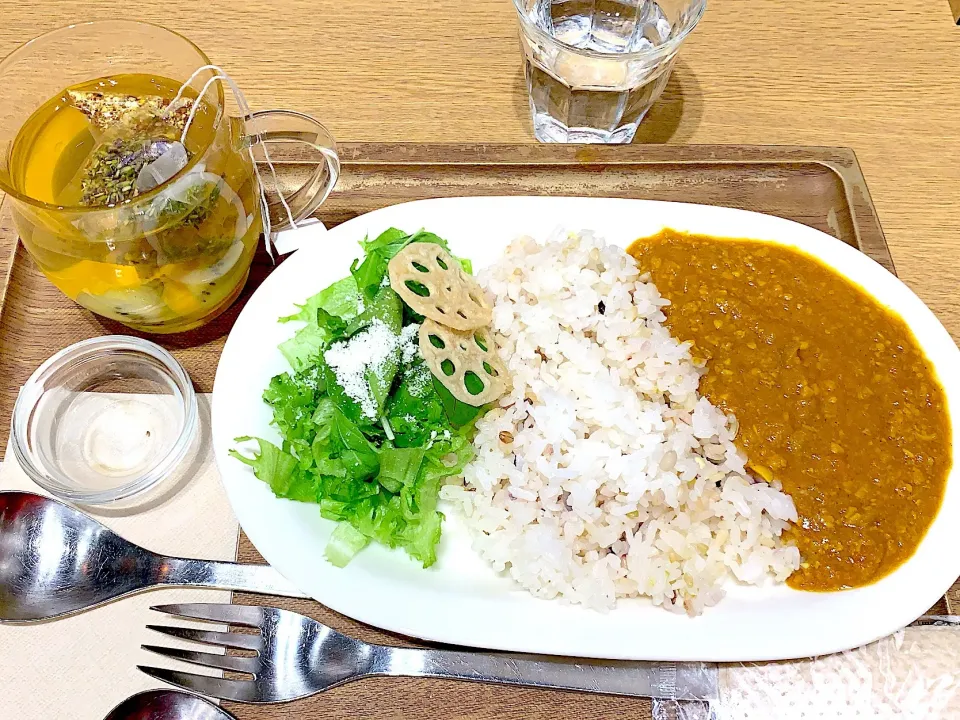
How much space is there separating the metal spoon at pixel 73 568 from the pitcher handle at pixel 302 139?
3.56 ft

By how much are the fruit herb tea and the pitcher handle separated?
0.07 meters

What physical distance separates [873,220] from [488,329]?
1416mm

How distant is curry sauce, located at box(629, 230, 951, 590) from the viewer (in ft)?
5.77

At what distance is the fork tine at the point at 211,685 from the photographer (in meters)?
1.63

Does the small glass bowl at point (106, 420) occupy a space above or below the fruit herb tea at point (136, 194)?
below

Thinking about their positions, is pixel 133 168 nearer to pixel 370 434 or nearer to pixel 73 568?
pixel 370 434

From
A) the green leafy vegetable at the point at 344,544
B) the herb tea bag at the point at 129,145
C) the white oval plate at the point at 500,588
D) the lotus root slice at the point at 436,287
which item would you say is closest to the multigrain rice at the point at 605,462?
the white oval plate at the point at 500,588

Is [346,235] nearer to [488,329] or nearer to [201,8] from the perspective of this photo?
[488,329]

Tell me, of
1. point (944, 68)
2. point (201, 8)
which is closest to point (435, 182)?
point (201, 8)

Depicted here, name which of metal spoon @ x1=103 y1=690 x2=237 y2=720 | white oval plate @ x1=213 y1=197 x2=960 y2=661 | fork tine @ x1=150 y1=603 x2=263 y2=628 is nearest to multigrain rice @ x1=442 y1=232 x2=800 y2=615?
white oval plate @ x1=213 y1=197 x2=960 y2=661

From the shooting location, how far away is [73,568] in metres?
1.81

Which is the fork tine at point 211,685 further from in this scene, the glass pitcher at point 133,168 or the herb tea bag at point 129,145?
the herb tea bag at point 129,145

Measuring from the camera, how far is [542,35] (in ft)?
7.50

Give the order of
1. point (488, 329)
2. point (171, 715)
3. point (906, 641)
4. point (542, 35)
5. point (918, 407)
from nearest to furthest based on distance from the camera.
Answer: point (171, 715) → point (906, 641) → point (918, 407) → point (488, 329) → point (542, 35)
